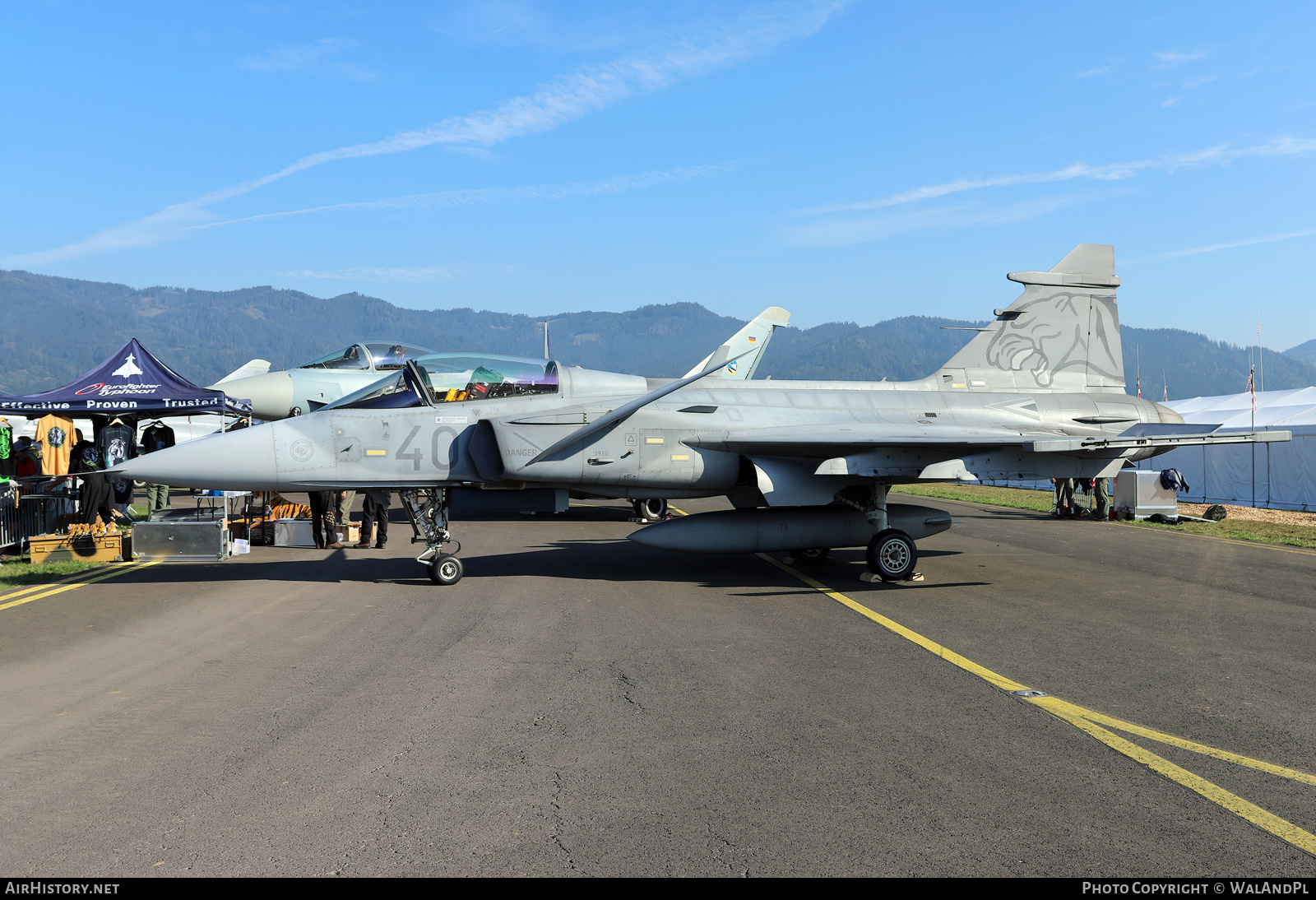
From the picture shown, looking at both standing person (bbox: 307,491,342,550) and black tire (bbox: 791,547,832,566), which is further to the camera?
standing person (bbox: 307,491,342,550)

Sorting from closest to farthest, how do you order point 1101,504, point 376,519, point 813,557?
1. point 813,557
2. point 376,519
3. point 1101,504

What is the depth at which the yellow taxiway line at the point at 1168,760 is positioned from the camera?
3.52m

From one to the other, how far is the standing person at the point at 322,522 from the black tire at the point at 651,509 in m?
6.78

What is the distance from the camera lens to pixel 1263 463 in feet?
81.4

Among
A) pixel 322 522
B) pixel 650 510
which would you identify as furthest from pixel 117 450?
pixel 650 510

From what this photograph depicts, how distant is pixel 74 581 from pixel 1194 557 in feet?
52.2

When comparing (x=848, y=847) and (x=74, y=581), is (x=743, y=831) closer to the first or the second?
(x=848, y=847)

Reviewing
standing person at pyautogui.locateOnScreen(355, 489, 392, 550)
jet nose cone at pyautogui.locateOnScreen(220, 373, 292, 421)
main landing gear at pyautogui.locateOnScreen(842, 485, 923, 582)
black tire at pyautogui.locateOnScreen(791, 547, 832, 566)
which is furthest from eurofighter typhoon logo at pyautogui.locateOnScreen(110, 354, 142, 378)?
main landing gear at pyautogui.locateOnScreen(842, 485, 923, 582)

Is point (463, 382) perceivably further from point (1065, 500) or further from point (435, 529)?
point (1065, 500)

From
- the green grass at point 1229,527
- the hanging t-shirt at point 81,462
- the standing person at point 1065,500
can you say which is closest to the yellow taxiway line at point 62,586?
the hanging t-shirt at point 81,462

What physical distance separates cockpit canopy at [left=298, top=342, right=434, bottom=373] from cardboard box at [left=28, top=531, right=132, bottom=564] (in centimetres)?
465

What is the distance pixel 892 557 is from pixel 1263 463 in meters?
21.0

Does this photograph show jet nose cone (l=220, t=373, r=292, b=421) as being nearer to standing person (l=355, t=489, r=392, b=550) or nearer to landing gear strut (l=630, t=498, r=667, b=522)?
standing person (l=355, t=489, r=392, b=550)

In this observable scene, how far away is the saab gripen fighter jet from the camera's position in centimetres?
980
